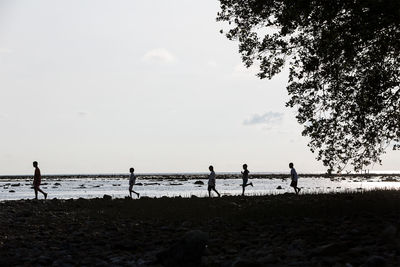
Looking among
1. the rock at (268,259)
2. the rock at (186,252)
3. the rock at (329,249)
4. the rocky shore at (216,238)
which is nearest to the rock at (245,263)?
the rocky shore at (216,238)

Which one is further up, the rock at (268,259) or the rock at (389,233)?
the rock at (389,233)

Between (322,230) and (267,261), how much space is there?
10.9ft

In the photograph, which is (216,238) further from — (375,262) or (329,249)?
(375,262)

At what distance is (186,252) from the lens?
12.2 m

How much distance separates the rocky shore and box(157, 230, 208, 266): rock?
0.02 m

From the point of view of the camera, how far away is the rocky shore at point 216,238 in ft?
39.0

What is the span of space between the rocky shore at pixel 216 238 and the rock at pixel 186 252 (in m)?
0.02

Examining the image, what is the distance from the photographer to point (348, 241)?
41.1 feet

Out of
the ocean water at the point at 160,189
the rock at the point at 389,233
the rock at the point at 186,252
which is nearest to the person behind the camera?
the rock at the point at 186,252

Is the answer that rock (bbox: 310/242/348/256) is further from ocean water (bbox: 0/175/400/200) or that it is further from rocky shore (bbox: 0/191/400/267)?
ocean water (bbox: 0/175/400/200)

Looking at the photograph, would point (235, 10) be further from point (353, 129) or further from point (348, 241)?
point (348, 241)

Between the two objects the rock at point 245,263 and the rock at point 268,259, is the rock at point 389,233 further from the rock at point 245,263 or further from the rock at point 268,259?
the rock at point 245,263

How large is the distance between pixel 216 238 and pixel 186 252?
2.97 meters

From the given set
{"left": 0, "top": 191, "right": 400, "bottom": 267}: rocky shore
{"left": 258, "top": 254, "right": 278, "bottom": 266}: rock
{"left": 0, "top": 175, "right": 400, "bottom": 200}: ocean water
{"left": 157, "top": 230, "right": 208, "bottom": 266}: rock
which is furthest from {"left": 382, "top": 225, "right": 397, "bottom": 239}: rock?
{"left": 0, "top": 175, "right": 400, "bottom": 200}: ocean water
